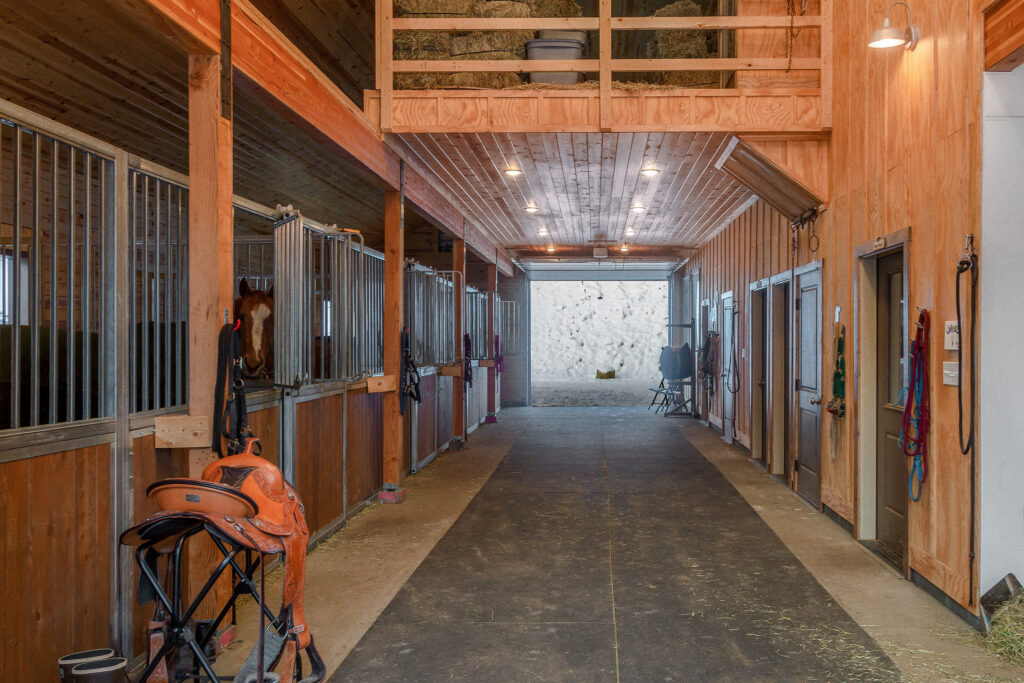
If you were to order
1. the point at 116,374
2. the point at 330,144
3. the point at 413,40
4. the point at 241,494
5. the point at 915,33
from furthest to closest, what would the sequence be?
the point at 413,40, the point at 330,144, the point at 915,33, the point at 116,374, the point at 241,494

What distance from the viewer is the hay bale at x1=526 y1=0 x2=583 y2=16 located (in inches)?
242

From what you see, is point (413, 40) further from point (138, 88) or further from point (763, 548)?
point (763, 548)

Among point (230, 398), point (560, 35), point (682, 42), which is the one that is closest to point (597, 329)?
point (682, 42)

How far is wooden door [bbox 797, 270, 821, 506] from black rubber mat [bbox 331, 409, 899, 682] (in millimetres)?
598

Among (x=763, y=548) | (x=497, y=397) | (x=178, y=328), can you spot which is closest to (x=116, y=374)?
(x=178, y=328)

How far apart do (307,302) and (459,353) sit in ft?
15.4

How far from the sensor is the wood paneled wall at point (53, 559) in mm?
2293

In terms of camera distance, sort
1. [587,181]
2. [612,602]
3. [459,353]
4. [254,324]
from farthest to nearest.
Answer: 1. [459,353]
2. [587,181]
3. [254,324]
4. [612,602]

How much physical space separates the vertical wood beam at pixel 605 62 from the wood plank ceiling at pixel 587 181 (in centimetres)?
23

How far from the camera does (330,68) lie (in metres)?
7.34

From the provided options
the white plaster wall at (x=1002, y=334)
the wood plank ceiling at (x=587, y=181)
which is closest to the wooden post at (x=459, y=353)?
the wood plank ceiling at (x=587, y=181)

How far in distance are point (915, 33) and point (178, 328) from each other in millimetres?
4037

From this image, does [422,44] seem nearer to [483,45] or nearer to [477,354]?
[483,45]

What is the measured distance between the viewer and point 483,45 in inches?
233
